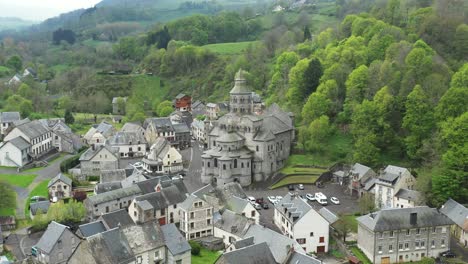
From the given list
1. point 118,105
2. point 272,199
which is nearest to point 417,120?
point 272,199

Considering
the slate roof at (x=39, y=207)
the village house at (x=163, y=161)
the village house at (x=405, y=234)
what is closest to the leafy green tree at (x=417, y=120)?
the village house at (x=405, y=234)

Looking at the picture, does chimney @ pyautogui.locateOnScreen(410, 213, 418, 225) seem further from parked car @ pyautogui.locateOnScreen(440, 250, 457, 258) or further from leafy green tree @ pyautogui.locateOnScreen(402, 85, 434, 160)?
leafy green tree @ pyautogui.locateOnScreen(402, 85, 434, 160)

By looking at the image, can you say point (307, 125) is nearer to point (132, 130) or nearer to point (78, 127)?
point (132, 130)

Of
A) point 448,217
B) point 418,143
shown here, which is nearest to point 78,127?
point 418,143

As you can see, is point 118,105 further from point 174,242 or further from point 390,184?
point 174,242

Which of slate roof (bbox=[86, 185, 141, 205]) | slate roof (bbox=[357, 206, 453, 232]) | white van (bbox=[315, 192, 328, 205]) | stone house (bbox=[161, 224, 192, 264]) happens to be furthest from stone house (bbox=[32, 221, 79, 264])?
white van (bbox=[315, 192, 328, 205])

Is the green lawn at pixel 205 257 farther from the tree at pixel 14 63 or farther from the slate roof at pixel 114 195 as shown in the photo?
the tree at pixel 14 63
